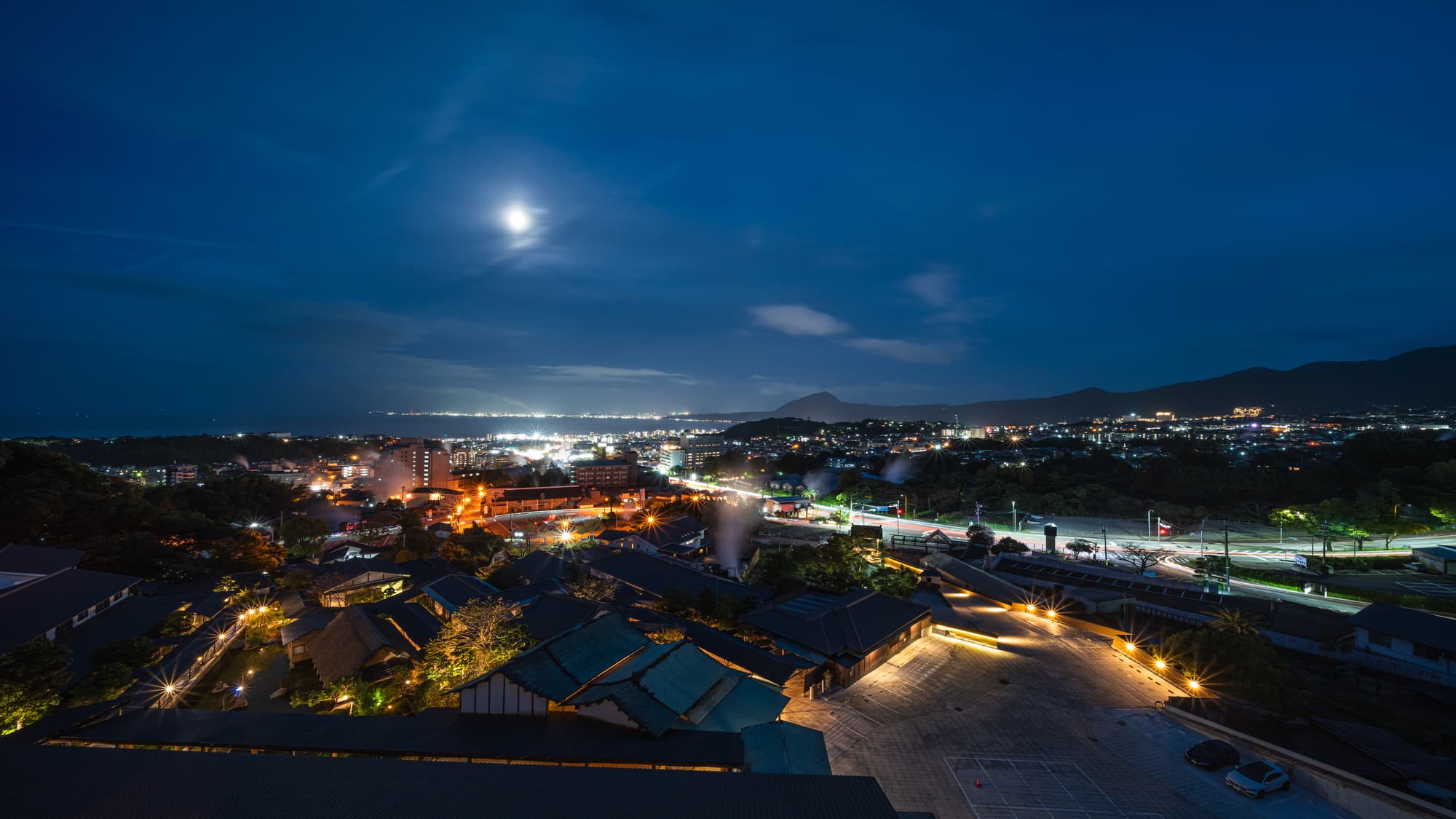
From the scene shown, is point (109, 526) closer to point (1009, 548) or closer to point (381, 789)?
point (381, 789)

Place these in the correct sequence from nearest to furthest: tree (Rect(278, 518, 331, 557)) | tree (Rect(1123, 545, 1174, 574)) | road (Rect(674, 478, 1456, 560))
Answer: tree (Rect(1123, 545, 1174, 574))
road (Rect(674, 478, 1456, 560))
tree (Rect(278, 518, 331, 557))

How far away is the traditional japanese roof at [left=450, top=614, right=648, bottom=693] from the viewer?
8703mm

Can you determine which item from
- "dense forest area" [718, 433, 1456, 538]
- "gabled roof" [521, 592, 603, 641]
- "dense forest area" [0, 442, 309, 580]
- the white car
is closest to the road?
"dense forest area" [718, 433, 1456, 538]

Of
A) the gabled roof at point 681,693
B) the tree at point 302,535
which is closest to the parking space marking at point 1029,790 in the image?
the gabled roof at point 681,693

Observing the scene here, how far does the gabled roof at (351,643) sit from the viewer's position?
1301 centimetres

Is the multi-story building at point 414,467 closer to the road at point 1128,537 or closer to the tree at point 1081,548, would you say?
the road at point 1128,537

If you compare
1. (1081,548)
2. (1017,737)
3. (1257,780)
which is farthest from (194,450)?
(1257,780)

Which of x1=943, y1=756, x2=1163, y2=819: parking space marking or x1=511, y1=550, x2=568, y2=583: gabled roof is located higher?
x1=511, y1=550, x2=568, y2=583: gabled roof

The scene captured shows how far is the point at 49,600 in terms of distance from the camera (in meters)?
13.7

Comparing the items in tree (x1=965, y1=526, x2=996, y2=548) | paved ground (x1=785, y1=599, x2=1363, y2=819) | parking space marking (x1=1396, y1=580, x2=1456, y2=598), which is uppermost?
tree (x1=965, y1=526, x2=996, y2=548)

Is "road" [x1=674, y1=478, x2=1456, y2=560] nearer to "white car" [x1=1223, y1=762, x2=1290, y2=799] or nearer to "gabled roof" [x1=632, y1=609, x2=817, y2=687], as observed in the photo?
"white car" [x1=1223, y1=762, x2=1290, y2=799]

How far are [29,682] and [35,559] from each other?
913 centimetres

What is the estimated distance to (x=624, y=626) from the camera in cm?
1094

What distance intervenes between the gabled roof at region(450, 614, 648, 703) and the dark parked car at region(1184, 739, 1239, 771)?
34.8ft
